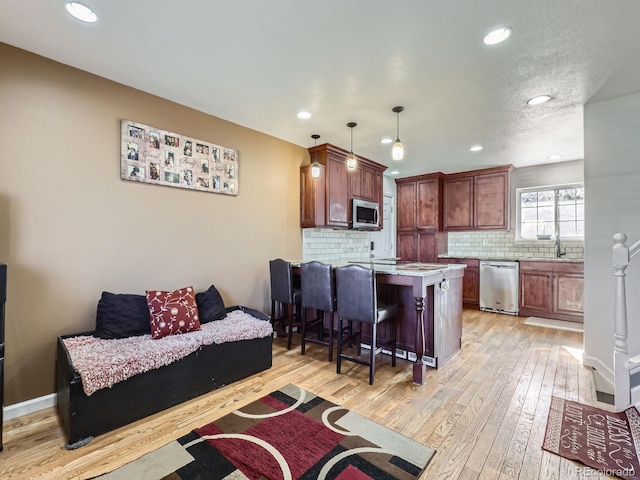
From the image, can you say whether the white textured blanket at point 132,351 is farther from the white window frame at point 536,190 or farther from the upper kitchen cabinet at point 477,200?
the white window frame at point 536,190

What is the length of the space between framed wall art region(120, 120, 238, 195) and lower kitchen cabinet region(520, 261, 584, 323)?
4.71 meters

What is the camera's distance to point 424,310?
2854 millimetres

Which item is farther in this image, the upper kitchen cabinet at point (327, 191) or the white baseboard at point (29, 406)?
the upper kitchen cabinet at point (327, 191)

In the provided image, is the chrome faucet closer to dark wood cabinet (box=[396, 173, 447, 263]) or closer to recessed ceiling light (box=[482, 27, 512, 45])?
dark wood cabinet (box=[396, 173, 447, 263])

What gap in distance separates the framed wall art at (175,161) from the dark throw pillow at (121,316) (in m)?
1.03

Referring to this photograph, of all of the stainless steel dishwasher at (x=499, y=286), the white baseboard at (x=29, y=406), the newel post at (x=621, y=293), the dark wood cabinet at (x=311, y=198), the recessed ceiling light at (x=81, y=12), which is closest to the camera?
the recessed ceiling light at (x=81, y=12)

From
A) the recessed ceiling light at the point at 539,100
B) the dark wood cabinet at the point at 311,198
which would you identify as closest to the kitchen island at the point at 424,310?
the dark wood cabinet at the point at 311,198

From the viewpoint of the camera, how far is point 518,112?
122 inches

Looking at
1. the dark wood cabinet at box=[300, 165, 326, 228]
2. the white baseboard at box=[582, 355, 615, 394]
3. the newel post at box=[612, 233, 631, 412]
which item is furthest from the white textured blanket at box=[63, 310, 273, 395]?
the white baseboard at box=[582, 355, 615, 394]

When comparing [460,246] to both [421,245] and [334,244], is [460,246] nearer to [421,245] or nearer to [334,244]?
[421,245]

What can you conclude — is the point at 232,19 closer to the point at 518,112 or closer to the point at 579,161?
the point at 518,112

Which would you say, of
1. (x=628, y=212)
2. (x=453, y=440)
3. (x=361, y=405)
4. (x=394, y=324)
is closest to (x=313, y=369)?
(x=361, y=405)

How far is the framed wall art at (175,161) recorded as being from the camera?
2.63 m

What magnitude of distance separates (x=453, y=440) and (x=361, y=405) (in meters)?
0.64
